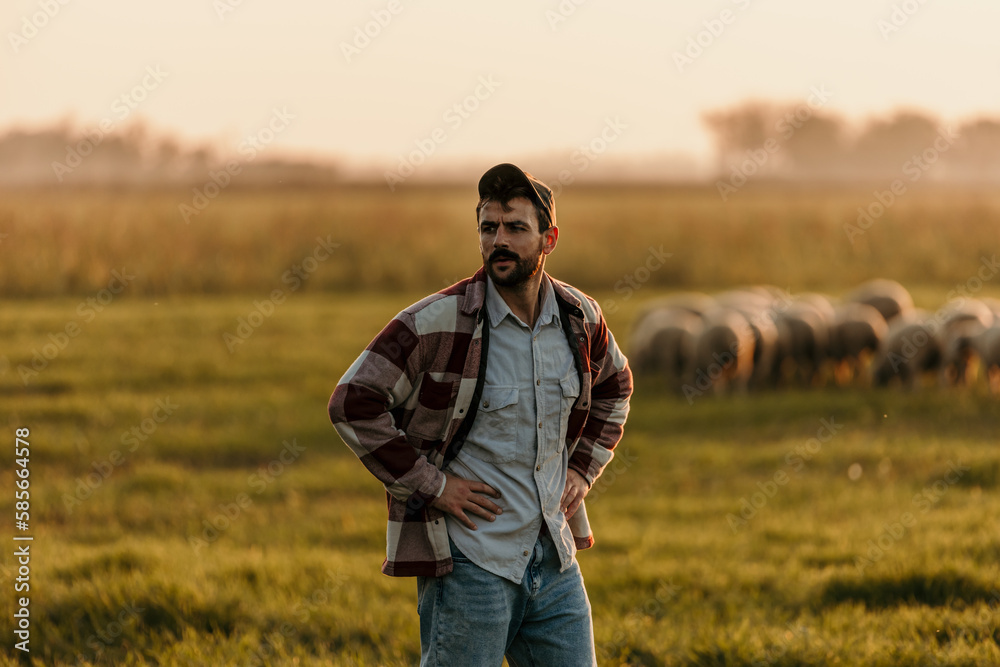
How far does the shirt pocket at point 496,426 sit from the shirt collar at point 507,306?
22cm

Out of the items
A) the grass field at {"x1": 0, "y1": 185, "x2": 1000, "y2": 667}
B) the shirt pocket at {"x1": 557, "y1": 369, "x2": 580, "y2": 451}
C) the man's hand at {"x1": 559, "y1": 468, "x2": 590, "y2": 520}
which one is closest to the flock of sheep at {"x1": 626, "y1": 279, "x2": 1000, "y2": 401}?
the grass field at {"x1": 0, "y1": 185, "x2": 1000, "y2": 667}

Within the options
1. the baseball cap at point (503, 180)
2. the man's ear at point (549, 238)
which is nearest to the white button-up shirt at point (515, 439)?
the man's ear at point (549, 238)

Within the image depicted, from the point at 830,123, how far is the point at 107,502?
100m

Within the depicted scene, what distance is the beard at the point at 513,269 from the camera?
10.1ft

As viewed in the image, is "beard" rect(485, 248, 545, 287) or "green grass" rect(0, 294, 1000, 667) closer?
"beard" rect(485, 248, 545, 287)

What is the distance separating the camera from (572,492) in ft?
11.1

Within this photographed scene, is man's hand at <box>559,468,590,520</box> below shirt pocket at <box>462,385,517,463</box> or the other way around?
below

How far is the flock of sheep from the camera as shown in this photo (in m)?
12.1

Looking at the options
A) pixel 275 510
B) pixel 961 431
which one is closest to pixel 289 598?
pixel 275 510

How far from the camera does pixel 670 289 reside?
23.4m

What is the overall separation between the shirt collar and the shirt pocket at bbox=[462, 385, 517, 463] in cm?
22

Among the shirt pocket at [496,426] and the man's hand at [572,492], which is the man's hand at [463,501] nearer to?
the shirt pocket at [496,426]

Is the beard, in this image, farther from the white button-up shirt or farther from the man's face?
the white button-up shirt

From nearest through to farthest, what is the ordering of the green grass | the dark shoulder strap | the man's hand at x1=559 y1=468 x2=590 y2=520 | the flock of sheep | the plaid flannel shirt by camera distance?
the plaid flannel shirt
the dark shoulder strap
the man's hand at x1=559 y1=468 x2=590 y2=520
the green grass
the flock of sheep
